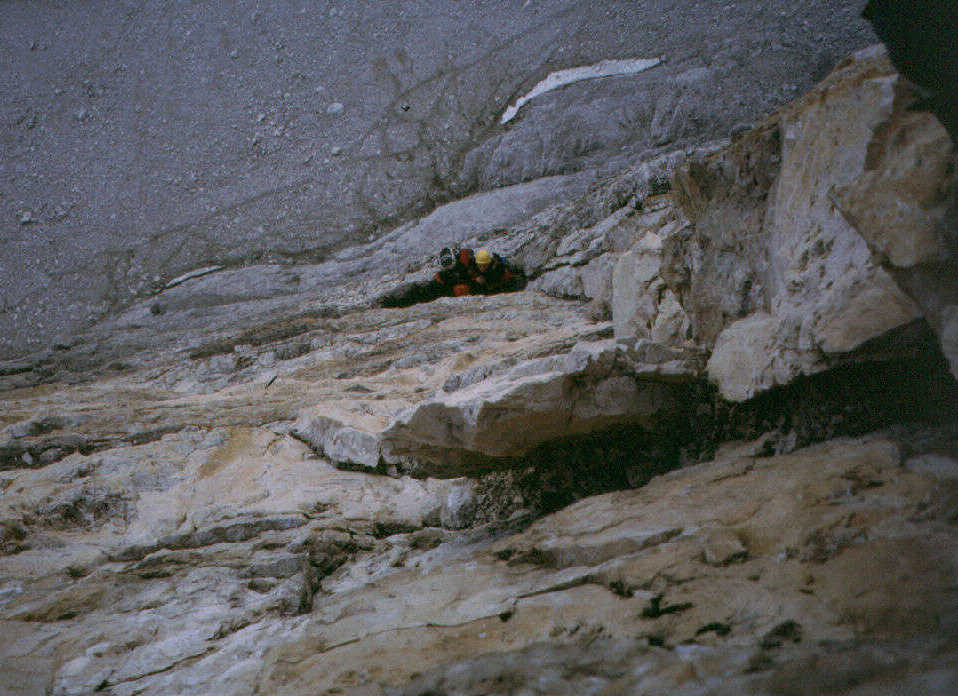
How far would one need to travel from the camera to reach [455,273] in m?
7.23

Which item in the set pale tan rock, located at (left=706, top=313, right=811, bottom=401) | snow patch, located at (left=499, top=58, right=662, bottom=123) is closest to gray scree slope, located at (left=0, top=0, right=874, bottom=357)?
snow patch, located at (left=499, top=58, right=662, bottom=123)

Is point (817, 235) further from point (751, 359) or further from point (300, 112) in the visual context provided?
point (300, 112)

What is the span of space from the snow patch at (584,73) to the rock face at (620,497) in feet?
25.6

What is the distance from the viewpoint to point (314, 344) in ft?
18.1

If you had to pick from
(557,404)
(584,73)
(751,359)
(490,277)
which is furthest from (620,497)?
(584,73)

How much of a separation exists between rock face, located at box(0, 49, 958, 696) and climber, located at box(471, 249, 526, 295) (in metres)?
3.45

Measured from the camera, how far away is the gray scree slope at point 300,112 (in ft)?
31.0

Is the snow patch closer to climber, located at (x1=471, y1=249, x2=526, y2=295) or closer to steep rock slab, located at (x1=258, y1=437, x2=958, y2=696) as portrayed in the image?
climber, located at (x1=471, y1=249, x2=526, y2=295)

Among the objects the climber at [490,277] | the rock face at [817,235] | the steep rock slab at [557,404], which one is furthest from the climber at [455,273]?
the steep rock slab at [557,404]

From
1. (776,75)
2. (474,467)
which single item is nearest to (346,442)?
(474,467)

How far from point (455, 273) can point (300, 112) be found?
667 cm

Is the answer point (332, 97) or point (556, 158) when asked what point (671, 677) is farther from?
point (332, 97)

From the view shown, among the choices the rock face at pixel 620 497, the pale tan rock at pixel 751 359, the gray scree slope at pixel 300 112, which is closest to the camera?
the rock face at pixel 620 497

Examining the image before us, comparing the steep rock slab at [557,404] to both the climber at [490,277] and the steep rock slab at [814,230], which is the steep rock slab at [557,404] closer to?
the steep rock slab at [814,230]
